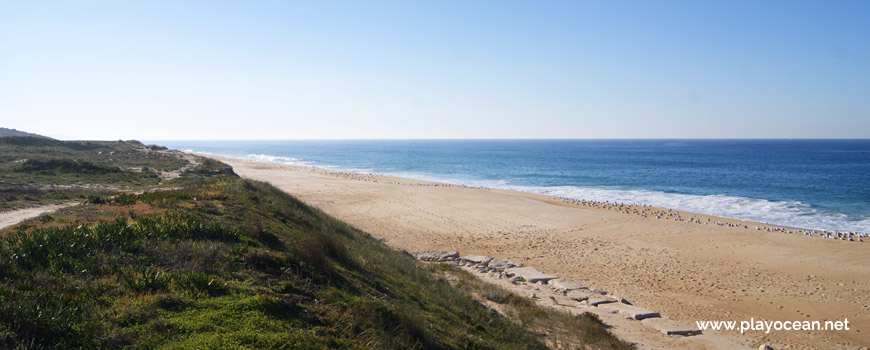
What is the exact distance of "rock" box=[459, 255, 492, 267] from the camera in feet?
50.8

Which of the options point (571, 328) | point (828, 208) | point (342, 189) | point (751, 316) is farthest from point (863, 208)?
point (342, 189)

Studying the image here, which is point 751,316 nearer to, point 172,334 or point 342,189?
point 172,334

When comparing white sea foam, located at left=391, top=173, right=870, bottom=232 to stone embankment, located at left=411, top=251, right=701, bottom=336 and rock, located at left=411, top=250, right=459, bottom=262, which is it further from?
rock, located at left=411, top=250, right=459, bottom=262

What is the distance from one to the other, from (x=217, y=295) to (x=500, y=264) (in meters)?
11.0

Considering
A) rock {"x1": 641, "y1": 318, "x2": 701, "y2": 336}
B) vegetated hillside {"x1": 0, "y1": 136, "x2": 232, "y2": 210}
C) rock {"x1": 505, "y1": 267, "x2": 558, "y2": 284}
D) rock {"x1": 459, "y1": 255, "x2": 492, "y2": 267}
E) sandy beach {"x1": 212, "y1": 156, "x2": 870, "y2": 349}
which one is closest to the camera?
rock {"x1": 641, "y1": 318, "x2": 701, "y2": 336}

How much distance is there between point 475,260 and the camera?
15820 mm

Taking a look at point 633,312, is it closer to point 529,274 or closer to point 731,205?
point 529,274

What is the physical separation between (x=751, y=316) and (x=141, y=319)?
13.8m

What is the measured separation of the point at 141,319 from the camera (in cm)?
469

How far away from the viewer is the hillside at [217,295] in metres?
4.49

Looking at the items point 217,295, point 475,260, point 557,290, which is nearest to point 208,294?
point 217,295

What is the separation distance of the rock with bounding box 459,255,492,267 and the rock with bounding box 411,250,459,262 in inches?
15.1

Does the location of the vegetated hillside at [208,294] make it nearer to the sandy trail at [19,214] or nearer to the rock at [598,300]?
the sandy trail at [19,214]

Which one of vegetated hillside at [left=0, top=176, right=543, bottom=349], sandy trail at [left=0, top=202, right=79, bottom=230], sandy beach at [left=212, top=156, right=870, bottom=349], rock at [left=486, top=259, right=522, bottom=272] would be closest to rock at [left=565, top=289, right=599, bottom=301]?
sandy beach at [left=212, top=156, right=870, bottom=349]
